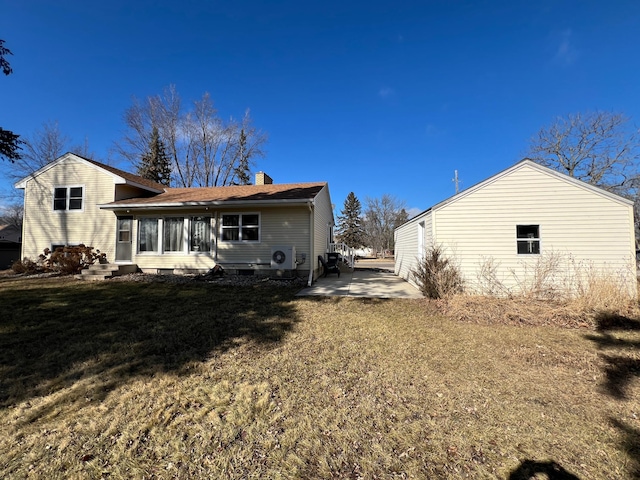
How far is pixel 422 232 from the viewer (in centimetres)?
1050

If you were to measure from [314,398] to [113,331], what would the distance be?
4058mm

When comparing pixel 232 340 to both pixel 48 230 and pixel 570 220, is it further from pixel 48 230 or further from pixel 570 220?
pixel 48 230

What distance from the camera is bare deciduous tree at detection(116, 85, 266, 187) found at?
1016 inches

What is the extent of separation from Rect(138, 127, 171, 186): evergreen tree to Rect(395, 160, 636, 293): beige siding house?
25.4 m

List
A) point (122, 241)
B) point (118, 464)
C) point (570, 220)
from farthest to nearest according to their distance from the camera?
1. point (122, 241)
2. point (570, 220)
3. point (118, 464)

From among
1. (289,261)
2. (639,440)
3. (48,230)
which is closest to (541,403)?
(639,440)

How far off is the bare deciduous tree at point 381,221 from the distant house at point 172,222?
106 ft

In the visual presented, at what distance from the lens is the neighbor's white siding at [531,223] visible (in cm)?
820

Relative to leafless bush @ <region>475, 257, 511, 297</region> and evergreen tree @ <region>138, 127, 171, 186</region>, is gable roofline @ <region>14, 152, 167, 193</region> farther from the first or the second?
leafless bush @ <region>475, 257, 511, 297</region>

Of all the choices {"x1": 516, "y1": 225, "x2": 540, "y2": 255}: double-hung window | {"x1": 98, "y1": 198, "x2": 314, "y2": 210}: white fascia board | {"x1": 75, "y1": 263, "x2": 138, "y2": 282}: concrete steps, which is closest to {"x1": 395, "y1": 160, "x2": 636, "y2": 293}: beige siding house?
{"x1": 516, "y1": 225, "x2": 540, "y2": 255}: double-hung window

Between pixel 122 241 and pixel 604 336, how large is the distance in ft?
52.3

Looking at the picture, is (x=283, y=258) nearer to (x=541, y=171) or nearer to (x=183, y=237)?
(x=183, y=237)

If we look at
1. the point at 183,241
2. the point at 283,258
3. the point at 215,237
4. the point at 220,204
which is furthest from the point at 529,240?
the point at 183,241

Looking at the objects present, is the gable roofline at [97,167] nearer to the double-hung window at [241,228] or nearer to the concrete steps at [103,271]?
the concrete steps at [103,271]
